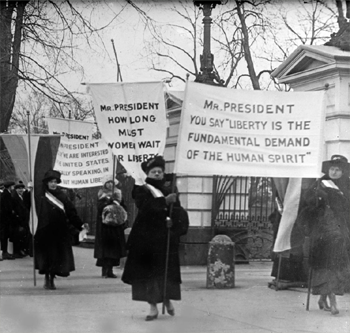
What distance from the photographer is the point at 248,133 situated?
27.7 ft

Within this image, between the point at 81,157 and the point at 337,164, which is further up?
the point at 81,157

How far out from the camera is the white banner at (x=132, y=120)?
963cm

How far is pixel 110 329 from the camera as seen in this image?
789 centimetres

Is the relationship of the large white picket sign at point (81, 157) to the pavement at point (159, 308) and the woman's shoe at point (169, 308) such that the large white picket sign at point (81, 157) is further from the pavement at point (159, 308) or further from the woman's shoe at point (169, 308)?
the woman's shoe at point (169, 308)

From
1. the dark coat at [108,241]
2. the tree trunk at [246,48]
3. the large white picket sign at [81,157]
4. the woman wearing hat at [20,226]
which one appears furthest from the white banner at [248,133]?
the woman wearing hat at [20,226]

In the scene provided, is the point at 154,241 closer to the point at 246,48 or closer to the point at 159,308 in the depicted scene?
the point at 159,308

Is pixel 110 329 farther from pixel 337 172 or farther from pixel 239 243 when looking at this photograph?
pixel 239 243

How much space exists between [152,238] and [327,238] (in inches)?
83.6

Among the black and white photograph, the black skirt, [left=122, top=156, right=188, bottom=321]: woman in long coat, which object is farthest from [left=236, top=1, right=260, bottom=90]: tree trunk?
the black skirt

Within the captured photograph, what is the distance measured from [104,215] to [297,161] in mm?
5820

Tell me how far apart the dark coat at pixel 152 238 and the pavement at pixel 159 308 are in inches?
19.2

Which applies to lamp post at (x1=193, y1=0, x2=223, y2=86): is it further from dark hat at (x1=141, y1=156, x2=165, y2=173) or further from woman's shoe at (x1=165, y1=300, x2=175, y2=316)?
woman's shoe at (x1=165, y1=300, x2=175, y2=316)

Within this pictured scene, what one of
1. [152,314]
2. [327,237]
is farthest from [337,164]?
[152,314]

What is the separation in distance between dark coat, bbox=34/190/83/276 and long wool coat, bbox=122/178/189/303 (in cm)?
306
